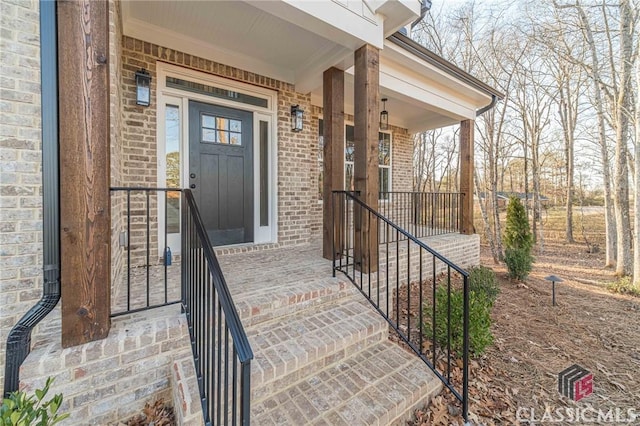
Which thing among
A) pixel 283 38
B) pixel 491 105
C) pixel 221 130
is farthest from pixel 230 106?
pixel 491 105

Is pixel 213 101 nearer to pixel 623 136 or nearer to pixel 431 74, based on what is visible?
pixel 431 74

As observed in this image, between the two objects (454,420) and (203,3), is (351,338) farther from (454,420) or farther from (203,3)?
(203,3)

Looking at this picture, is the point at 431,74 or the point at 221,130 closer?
the point at 221,130

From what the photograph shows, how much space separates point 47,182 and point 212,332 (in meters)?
1.29

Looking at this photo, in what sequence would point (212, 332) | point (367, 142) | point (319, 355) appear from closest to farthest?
point (212, 332)
point (319, 355)
point (367, 142)

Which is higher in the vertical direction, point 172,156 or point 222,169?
point 172,156

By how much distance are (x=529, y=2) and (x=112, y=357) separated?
402 inches

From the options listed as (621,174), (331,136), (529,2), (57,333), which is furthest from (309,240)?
(529,2)

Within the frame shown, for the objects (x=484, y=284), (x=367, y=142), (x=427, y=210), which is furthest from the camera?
(x=427, y=210)

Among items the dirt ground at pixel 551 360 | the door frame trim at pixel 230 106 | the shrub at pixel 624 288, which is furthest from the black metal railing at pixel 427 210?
the shrub at pixel 624 288

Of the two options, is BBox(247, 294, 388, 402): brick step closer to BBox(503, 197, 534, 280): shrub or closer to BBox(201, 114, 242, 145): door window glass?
BBox(201, 114, 242, 145): door window glass

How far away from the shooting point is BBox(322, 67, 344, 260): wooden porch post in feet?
11.6

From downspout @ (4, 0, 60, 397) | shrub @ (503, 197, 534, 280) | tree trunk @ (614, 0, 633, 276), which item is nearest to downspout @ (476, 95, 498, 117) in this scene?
shrub @ (503, 197, 534, 280)

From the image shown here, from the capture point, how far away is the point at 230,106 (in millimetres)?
3836
